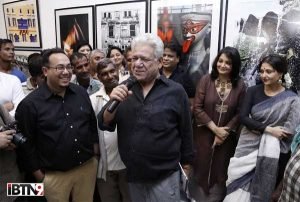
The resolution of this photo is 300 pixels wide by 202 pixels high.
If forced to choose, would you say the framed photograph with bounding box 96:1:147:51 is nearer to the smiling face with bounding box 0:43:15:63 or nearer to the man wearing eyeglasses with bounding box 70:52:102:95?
the man wearing eyeglasses with bounding box 70:52:102:95

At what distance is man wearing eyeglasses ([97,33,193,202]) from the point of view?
1452 mm

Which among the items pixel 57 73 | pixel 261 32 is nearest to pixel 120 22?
pixel 261 32

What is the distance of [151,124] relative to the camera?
1.46 metres

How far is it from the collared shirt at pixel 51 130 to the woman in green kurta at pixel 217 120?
109cm

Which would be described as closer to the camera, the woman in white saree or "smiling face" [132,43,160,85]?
"smiling face" [132,43,160,85]

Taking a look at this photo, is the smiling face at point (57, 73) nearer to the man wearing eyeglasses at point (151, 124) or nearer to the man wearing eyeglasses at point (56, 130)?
the man wearing eyeglasses at point (56, 130)

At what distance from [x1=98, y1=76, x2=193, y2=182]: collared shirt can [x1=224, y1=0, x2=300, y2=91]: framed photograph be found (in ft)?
3.73

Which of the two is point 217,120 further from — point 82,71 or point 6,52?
point 6,52

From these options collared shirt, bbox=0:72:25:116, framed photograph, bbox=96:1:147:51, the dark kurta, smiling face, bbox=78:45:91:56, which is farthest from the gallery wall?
collared shirt, bbox=0:72:25:116

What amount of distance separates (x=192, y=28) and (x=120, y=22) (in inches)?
39.7

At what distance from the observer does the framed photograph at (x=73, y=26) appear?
3.62m

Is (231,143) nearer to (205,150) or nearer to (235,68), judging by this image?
(205,150)

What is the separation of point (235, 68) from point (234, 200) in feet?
3.61

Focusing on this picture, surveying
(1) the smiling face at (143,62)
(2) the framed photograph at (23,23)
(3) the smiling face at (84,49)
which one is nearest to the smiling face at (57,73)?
(1) the smiling face at (143,62)
